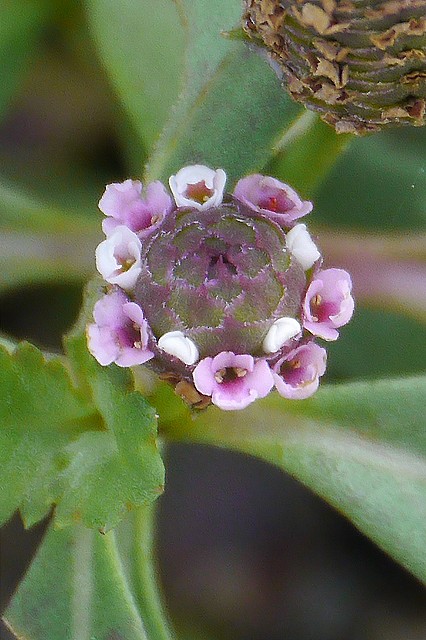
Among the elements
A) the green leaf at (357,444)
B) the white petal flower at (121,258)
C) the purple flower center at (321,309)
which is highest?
the white petal flower at (121,258)

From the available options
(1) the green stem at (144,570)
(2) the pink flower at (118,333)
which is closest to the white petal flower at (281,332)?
(2) the pink flower at (118,333)

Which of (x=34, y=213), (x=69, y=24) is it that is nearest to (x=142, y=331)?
(x=34, y=213)

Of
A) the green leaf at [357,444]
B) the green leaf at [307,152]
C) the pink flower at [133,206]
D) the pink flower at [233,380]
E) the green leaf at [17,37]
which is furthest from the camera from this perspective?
the green leaf at [17,37]

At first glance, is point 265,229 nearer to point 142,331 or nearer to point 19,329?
point 142,331

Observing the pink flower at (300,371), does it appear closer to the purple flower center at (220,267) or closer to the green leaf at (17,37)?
the purple flower center at (220,267)

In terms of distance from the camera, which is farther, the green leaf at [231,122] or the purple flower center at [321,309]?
the green leaf at [231,122]
